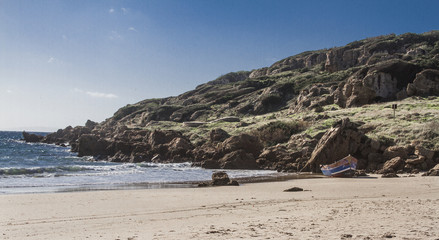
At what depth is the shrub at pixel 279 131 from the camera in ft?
137

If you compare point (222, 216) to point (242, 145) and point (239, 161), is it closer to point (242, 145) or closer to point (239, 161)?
point (239, 161)

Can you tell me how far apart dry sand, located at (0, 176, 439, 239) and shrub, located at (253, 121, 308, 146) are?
83.4 ft

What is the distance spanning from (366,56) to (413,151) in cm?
8430

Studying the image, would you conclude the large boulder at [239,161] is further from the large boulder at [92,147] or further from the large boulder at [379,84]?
the large boulder at [92,147]

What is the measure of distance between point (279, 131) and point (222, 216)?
33.0m

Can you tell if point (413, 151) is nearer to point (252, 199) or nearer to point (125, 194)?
point (252, 199)

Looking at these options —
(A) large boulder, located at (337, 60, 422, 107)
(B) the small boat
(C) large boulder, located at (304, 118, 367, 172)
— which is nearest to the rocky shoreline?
(C) large boulder, located at (304, 118, 367, 172)

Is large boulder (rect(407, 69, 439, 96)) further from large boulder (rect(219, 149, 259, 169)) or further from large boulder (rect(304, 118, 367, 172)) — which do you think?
large boulder (rect(219, 149, 259, 169))

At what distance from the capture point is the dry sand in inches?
314

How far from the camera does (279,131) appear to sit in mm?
42594

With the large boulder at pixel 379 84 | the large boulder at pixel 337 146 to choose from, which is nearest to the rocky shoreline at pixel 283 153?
the large boulder at pixel 337 146

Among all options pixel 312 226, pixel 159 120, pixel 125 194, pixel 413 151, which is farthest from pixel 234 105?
pixel 312 226

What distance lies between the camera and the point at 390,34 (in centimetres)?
12650

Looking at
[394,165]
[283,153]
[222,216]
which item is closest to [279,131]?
[283,153]
